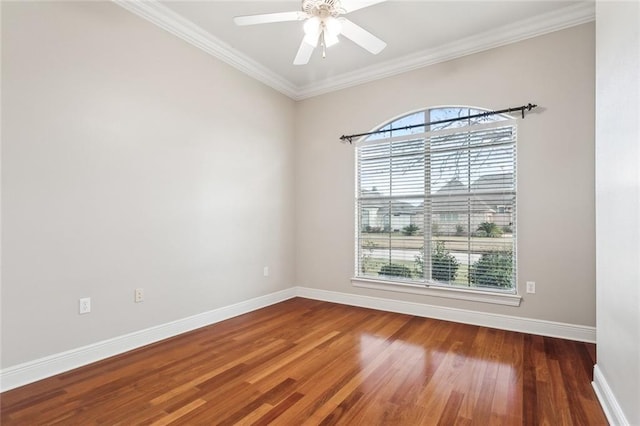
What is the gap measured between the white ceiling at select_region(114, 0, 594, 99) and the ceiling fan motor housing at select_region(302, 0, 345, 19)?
792mm

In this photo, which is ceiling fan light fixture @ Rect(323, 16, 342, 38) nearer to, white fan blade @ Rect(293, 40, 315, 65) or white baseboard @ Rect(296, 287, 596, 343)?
white fan blade @ Rect(293, 40, 315, 65)

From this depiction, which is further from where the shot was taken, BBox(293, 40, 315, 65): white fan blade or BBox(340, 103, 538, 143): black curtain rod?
BBox(340, 103, 538, 143): black curtain rod

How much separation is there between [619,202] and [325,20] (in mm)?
2028

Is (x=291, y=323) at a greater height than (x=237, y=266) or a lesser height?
lesser

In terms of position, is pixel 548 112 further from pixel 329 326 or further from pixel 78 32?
pixel 78 32

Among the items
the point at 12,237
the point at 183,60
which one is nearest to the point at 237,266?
the point at 12,237

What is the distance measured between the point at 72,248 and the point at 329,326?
7.54 ft

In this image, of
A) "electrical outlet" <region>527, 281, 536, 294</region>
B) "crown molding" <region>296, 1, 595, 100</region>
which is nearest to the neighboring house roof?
"electrical outlet" <region>527, 281, 536, 294</region>

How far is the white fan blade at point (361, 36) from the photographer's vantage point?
219 centimetres

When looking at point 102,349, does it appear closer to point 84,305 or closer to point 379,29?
point 84,305

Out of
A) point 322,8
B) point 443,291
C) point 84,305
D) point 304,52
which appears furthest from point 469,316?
point 84,305

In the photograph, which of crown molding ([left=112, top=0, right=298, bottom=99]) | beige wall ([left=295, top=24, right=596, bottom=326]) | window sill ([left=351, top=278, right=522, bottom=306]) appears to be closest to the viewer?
crown molding ([left=112, top=0, right=298, bottom=99])

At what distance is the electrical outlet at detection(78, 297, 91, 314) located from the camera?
2338 millimetres

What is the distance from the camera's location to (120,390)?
6.53 feet
